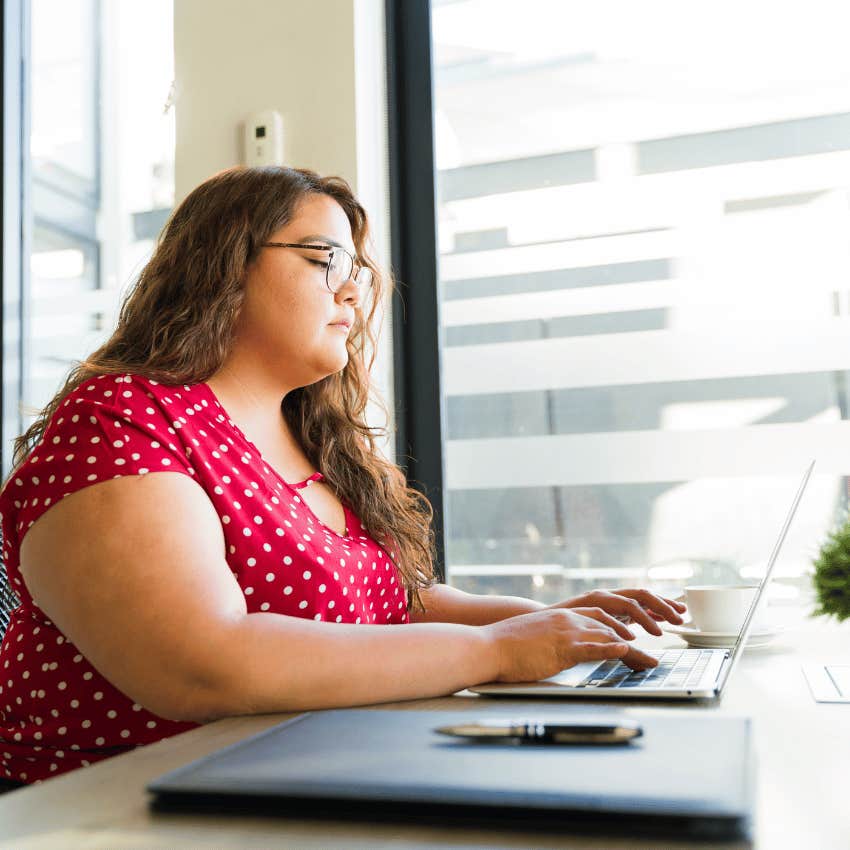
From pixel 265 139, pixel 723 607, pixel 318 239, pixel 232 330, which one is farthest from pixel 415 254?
pixel 723 607

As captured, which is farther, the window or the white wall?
the window

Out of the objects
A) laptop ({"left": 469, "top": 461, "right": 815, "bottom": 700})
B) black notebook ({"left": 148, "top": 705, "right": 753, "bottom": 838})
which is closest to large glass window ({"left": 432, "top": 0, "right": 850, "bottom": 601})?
laptop ({"left": 469, "top": 461, "right": 815, "bottom": 700})

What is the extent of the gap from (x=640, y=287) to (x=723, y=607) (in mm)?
939

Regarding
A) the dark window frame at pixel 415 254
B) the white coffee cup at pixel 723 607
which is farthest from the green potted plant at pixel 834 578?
the dark window frame at pixel 415 254

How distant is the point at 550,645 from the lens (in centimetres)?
93

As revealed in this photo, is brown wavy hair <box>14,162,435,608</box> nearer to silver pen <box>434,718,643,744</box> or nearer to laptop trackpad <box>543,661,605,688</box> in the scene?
laptop trackpad <box>543,661,605,688</box>

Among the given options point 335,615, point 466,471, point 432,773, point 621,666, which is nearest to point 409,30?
point 466,471

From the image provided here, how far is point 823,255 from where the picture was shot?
1938mm

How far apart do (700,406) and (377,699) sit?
4.36ft

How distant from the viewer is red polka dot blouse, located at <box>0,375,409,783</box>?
97 centimetres

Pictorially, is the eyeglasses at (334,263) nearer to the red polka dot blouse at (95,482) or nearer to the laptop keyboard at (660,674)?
the red polka dot blouse at (95,482)

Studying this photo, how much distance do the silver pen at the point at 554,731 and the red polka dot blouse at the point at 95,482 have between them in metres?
0.49

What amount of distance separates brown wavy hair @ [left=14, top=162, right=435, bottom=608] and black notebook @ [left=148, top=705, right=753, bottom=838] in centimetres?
69

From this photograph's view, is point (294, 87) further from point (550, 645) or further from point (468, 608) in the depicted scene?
point (550, 645)
